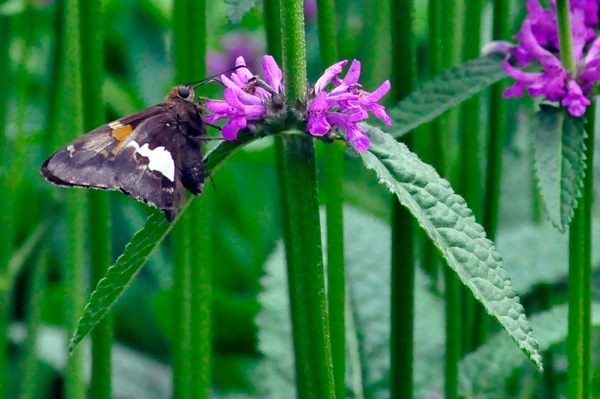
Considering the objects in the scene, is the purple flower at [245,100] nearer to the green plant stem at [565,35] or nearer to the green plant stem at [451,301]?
the green plant stem at [565,35]

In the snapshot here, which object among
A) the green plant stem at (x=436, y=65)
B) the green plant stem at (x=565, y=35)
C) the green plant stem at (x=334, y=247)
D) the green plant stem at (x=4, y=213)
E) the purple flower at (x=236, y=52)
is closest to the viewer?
the green plant stem at (x=565, y=35)

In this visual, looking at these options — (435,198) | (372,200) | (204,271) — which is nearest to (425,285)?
(204,271)

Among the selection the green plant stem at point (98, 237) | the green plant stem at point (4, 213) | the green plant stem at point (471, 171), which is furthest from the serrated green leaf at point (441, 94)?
the green plant stem at point (4, 213)

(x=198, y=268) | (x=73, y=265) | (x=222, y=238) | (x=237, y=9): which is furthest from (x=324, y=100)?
(x=222, y=238)

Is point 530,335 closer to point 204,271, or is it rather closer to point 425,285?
point 204,271

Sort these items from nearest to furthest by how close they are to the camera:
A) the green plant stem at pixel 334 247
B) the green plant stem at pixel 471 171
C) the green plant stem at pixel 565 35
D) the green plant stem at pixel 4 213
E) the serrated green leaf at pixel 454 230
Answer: the serrated green leaf at pixel 454 230, the green plant stem at pixel 565 35, the green plant stem at pixel 334 247, the green plant stem at pixel 471 171, the green plant stem at pixel 4 213

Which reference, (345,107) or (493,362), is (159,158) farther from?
(493,362)
